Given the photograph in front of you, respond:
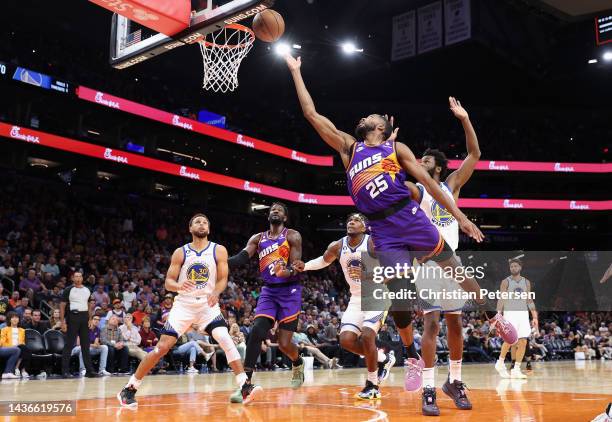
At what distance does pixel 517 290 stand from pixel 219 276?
675 cm

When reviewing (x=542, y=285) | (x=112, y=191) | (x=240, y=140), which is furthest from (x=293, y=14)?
(x=542, y=285)

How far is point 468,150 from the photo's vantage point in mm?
6562

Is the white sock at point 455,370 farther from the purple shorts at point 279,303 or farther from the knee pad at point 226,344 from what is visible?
the purple shorts at point 279,303

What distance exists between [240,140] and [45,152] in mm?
9058

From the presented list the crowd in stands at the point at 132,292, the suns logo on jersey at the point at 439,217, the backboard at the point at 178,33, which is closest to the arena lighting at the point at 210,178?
the crowd in stands at the point at 132,292

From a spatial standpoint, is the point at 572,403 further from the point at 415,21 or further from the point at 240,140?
the point at 240,140

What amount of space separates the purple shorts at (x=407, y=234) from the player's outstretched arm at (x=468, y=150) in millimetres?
1296

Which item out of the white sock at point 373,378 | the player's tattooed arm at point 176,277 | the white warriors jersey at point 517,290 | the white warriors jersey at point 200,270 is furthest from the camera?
the white warriors jersey at point 517,290

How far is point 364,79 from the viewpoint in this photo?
35438mm

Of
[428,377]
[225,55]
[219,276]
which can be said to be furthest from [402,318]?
[225,55]

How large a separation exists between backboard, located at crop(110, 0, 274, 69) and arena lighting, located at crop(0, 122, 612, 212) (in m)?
14.6

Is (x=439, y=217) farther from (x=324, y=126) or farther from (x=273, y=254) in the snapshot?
(x=273, y=254)

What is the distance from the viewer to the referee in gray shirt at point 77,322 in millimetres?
12422

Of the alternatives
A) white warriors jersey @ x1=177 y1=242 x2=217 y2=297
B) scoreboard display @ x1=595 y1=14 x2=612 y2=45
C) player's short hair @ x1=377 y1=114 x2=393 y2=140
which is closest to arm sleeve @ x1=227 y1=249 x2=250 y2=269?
white warriors jersey @ x1=177 y1=242 x2=217 y2=297
